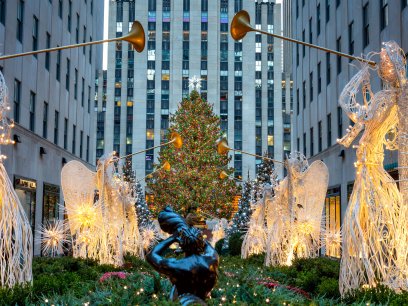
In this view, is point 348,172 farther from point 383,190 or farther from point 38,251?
point 383,190

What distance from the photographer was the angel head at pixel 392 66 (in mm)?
9383

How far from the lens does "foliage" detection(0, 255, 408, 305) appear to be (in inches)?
332

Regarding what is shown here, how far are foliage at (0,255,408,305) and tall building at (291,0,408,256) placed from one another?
8.01 metres

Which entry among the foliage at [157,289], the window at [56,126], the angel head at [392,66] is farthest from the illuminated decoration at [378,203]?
the window at [56,126]

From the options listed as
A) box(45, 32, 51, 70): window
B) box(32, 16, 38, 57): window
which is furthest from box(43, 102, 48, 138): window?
box(32, 16, 38, 57): window

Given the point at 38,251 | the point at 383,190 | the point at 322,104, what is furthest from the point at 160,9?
the point at 383,190

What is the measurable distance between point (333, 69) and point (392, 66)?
22136 millimetres

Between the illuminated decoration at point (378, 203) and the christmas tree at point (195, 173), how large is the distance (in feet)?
101

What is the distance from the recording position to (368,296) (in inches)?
324

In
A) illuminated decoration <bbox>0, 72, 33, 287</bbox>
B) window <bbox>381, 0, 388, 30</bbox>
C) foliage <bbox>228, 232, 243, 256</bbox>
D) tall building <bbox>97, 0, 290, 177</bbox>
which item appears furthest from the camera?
tall building <bbox>97, 0, 290, 177</bbox>

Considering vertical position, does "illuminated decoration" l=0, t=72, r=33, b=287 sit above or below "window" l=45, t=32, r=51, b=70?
below

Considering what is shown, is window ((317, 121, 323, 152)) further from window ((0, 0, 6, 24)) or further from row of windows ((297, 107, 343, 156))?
window ((0, 0, 6, 24))

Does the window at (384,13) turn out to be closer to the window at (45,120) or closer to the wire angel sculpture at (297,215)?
the wire angel sculpture at (297,215)

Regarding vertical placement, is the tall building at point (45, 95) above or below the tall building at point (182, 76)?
below
